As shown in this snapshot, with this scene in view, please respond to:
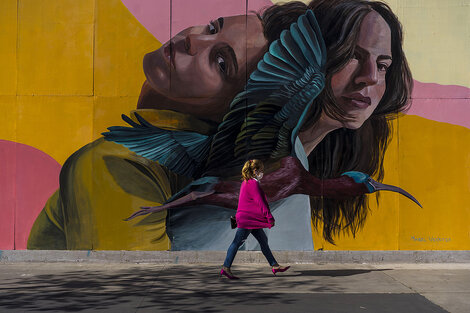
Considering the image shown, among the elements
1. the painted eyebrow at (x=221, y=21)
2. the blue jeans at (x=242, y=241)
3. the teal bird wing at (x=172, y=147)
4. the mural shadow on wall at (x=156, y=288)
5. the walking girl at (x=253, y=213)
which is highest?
the painted eyebrow at (x=221, y=21)

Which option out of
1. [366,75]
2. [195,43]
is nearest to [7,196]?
[195,43]

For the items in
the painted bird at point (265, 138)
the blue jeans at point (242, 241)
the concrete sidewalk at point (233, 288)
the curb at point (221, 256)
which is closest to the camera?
the concrete sidewalk at point (233, 288)

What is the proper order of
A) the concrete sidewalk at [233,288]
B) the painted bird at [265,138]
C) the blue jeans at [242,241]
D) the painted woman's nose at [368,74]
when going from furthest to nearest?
1. the painted woman's nose at [368,74]
2. the painted bird at [265,138]
3. the blue jeans at [242,241]
4. the concrete sidewalk at [233,288]

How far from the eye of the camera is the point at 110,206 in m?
9.86

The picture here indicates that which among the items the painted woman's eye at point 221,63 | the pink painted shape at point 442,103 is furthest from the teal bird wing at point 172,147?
the pink painted shape at point 442,103

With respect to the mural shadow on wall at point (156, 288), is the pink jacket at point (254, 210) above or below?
above

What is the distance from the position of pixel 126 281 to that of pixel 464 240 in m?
5.76

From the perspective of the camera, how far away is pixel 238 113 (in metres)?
9.87

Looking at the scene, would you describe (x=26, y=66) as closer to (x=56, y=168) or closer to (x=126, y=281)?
(x=56, y=168)

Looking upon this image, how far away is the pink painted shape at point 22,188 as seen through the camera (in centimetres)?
988

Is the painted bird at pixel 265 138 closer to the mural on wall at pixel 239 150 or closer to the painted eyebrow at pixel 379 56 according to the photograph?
the mural on wall at pixel 239 150

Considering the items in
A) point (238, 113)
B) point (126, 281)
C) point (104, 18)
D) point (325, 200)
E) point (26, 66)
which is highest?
point (104, 18)

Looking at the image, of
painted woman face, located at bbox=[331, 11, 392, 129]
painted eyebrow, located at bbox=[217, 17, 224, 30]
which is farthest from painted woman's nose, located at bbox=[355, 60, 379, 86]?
painted eyebrow, located at bbox=[217, 17, 224, 30]

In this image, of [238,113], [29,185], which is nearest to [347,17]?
[238,113]
